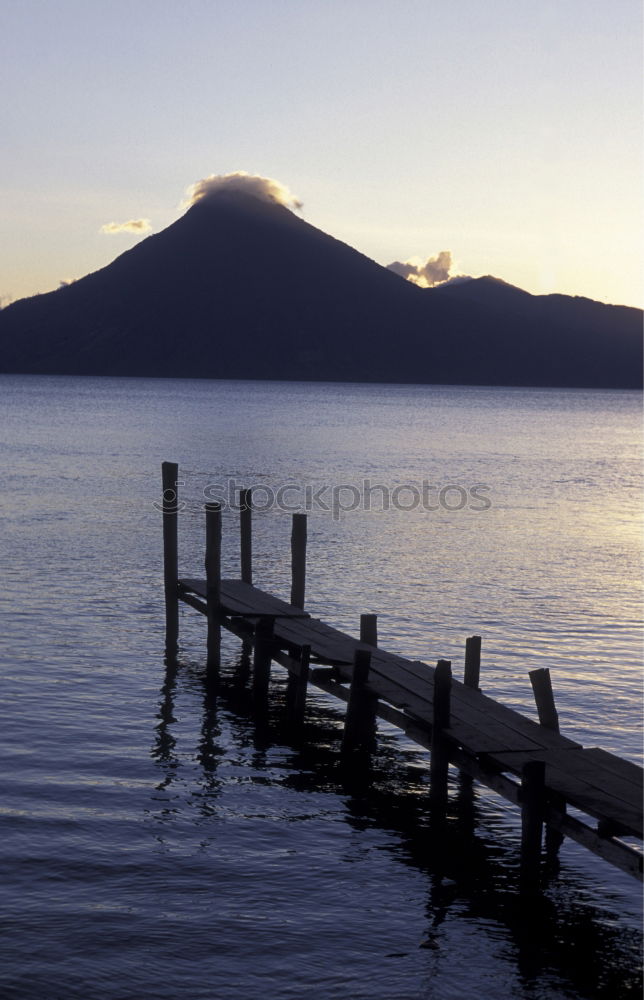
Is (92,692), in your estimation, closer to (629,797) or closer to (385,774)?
(385,774)

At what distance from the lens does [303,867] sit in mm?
11742

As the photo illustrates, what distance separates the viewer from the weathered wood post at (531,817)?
35.1 ft

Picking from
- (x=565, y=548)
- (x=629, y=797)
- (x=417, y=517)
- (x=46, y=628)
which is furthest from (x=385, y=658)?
(x=417, y=517)

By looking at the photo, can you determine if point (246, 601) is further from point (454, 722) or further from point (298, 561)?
point (454, 722)

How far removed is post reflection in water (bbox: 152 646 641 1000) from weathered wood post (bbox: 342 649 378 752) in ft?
0.86

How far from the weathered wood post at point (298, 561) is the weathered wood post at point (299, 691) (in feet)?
A: 11.3

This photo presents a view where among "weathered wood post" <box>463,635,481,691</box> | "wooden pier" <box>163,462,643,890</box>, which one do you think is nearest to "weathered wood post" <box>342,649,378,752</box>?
"wooden pier" <box>163,462,643,890</box>

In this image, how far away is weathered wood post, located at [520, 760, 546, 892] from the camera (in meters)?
10.7

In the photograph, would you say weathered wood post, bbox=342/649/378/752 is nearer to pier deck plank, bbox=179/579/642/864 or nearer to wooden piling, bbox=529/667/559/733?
pier deck plank, bbox=179/579/642/864

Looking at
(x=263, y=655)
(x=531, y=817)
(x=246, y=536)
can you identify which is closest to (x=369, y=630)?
(x=263, y=655)

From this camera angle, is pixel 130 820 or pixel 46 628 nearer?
pixel 130 820

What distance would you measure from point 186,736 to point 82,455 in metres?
→ 55.8

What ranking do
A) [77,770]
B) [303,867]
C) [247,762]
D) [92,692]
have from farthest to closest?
[92,692]
[247,762]
[77,770]
[303,867]

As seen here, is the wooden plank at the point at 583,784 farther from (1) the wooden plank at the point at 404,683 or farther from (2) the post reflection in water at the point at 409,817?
(2) the post reflection in water at the point at 409,817
